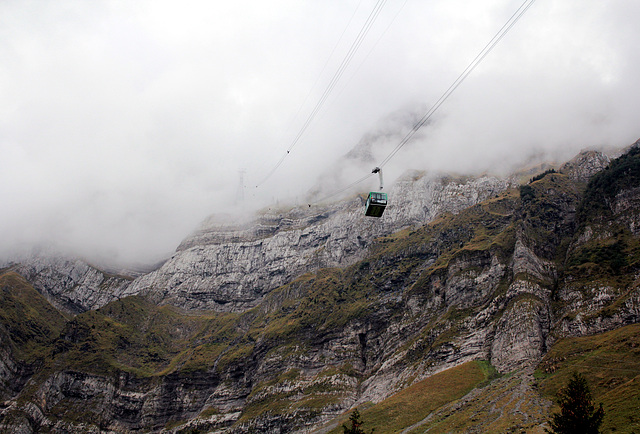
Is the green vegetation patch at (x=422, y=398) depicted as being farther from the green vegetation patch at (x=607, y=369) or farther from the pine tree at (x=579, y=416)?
the pine tree at (x=579, y=416)

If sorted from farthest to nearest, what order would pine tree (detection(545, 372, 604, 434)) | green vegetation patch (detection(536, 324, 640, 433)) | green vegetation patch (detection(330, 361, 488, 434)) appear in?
1. green vegetation patch (detection(330, 361, 488, 434))
2. green vegetation patch (detection(536, 324, 640, 433))
3. pine tree (detection(545, 372, 604, 434))

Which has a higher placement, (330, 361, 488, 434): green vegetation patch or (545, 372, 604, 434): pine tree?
(330, 361, 488, 434): green vegetation patch

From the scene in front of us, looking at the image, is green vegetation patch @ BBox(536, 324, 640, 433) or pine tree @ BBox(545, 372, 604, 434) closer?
pine tree @ BBox(545, 372, 604, 434)

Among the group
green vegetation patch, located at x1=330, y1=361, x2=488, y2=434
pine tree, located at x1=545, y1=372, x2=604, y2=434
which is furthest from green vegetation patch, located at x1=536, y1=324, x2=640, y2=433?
pine tree, located at x1=545, y1=372, x2=604, y2=434

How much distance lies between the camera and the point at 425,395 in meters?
163

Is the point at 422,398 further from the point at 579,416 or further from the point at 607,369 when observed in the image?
the point at 579,416

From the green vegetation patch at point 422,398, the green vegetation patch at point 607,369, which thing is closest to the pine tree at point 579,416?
the green vegetation patch at point 607,369

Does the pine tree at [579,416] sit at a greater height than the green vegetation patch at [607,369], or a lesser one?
lesser

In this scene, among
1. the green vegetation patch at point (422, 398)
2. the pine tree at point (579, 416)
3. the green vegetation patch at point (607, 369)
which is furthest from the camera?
the green vegetation patch at point (422, 398)

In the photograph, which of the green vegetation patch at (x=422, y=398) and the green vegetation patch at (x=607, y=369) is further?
the green vegetation patch at (x=422, y=398)

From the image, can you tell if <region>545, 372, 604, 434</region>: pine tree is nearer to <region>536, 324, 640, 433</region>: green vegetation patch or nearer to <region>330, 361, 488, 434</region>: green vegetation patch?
<region>536, 324, 640, 433</region>: green vegetation patch

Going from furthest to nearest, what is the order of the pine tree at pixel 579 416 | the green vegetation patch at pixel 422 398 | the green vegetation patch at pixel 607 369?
the green vegetation patch at pixel 422 398
the green vegetation patch at pixel 607 369
the pine tree at pixel 579 416

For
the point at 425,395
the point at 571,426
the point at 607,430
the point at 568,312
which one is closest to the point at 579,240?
the point at 568,312

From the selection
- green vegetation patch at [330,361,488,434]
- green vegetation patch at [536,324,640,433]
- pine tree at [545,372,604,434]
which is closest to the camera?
pine tree at [545,372,604,434]
